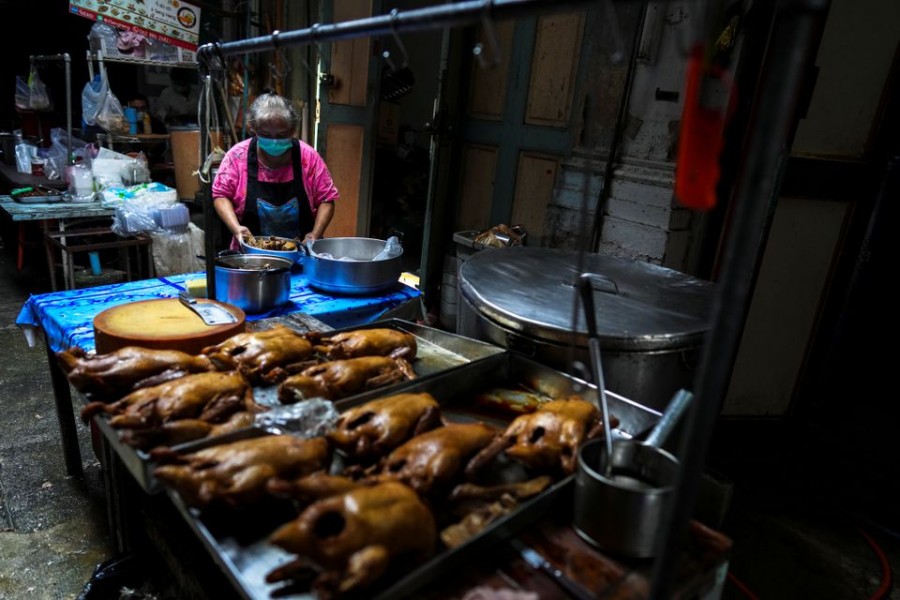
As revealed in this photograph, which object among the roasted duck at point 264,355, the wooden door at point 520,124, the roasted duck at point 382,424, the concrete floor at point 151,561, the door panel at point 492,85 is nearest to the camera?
the roasted duck at point 382,424

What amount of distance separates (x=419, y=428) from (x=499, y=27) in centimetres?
541

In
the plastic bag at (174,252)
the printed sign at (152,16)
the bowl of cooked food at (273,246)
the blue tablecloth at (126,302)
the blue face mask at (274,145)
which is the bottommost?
the plastic bag at (174,252)

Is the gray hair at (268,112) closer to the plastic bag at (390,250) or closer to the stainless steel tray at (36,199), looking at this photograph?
the plastic bag at (390,250)

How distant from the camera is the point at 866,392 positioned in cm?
551

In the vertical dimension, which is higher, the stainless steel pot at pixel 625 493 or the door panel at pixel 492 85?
the door panel at pixel 492 85

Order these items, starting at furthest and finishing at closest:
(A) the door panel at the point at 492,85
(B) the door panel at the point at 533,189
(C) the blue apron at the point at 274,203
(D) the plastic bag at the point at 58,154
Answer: (D) the plastic bag at the point at 58,154 < (A) the door panel at the point at 492,85 < (B) the door panel at the point at 533,189 < (C) the blue apron at the point at 274,203

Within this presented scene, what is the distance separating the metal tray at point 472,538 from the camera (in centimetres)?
117

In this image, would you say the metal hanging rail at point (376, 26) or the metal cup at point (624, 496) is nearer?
the metal cup at point (624, 496)

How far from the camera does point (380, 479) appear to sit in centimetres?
138

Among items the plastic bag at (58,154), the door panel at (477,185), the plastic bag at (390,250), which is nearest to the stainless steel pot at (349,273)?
the plastic bag at (390,250)

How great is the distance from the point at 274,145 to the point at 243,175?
37cm

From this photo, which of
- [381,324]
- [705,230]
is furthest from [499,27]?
[381,324]

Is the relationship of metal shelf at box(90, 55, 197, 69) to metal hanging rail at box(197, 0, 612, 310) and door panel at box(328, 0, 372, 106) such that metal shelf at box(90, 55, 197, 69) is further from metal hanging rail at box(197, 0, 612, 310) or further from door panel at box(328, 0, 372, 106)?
metal hanging rail at box(197, 0, 612, 310)

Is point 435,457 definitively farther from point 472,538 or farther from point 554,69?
point 554,69
